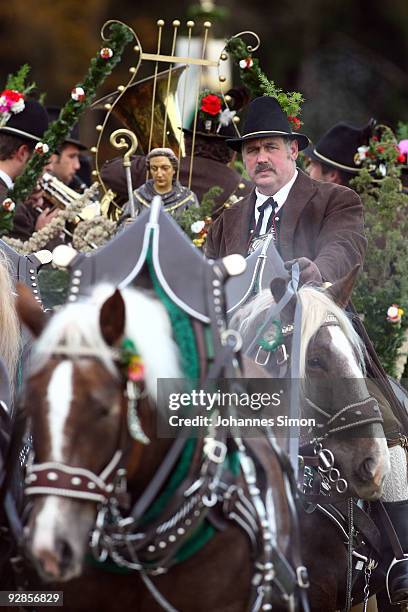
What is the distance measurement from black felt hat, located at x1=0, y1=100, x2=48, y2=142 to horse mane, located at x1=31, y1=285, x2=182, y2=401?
3.97m

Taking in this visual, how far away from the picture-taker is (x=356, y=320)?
21.1ft

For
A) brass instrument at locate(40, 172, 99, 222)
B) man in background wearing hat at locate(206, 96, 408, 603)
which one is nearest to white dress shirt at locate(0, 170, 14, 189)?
brass instrument at locate(40, 172, 99, 222)

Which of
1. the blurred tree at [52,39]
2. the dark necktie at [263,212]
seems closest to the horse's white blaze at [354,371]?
the dark necktie at [263,212]

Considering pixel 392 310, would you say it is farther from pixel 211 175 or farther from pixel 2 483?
pixel 2 483

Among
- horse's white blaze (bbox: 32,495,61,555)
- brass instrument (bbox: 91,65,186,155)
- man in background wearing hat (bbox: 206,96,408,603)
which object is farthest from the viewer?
brass instrument (bbox: 91,65,186,155)

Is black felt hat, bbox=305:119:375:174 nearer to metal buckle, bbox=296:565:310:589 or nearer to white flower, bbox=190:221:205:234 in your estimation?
white flower, bbox=190:221:205:234

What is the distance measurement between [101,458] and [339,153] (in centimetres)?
571

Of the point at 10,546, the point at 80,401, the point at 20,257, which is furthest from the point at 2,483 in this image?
the point at 20,257

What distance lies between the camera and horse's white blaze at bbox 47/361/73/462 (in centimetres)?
390

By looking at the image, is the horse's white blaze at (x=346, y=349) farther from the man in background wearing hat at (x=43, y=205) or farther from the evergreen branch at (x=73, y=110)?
the man in background wearing hat at (x=43, y=205)

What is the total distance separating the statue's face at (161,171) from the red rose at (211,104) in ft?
2.52

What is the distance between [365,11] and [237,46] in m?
17.9

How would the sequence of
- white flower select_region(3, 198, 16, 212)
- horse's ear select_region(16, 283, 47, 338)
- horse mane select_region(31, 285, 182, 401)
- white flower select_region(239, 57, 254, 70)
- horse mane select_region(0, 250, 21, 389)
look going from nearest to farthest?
horse mane select_region(31, 285, 182, 401) → horse's ear select_region(16, 283, 47, 338) → horse mane select_region(0, 250, 21, 389) → white flower select_region(239, 57, 254, 70) → white flower select_region(3, 198, 16, 212)

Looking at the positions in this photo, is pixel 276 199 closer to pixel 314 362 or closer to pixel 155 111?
pixel 314 362
